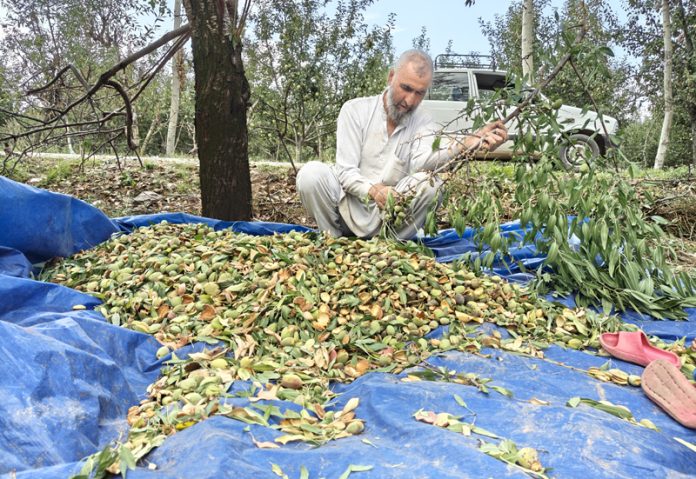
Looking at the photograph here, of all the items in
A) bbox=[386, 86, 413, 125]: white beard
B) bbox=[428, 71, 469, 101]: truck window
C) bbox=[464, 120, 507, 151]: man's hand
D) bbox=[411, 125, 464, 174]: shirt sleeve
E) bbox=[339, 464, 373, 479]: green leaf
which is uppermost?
bbox=[428, 71, 469, 101]: truck window

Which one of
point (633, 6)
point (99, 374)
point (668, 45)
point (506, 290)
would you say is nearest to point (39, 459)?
point (99, 374)

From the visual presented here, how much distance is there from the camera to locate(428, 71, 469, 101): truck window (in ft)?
24.5

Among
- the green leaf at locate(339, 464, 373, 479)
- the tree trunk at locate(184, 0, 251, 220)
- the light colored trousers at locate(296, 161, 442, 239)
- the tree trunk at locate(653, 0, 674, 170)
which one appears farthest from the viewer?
the tree trunk at locate(653, 0, 674, 170)

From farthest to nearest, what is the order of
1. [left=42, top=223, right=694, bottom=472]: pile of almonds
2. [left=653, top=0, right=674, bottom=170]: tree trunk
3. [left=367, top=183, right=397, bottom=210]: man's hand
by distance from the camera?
1. [left=653, top=0, right=674, bottom=170]: tree trunk
2. [left=367, top=183, right=397, bottom=210]: man's hand
3. [left=42, top=223, right=694, bottom=472]: pile of almonds

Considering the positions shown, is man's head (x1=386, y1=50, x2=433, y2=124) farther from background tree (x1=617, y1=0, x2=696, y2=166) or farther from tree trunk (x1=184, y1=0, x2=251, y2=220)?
background tree (x1=617, y1=0, x2=696, y2=166)

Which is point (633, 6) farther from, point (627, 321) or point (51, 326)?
point (51, 326)

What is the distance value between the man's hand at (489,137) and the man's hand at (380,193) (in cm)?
44

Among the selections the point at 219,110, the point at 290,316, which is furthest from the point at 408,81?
the point at 290,316

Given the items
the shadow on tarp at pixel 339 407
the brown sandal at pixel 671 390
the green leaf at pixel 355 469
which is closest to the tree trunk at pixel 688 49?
the brown sandal at pixel 671 390

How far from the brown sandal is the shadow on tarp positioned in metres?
0.03

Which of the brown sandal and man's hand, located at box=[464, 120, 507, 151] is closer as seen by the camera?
the brown sandal

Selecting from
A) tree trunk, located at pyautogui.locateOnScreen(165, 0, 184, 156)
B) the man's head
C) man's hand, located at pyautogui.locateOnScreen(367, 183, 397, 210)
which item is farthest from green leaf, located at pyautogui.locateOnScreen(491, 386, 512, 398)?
tree trunk, located at pyautogui.locateOnScreen(165, 0, 184, 156)

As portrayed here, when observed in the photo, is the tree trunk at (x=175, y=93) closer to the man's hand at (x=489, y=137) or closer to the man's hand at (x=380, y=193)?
the man's hand at (x=380, y=193)

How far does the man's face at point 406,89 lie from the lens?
2855mm
